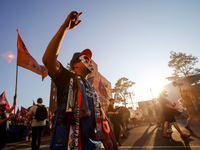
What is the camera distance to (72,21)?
127 centimetres

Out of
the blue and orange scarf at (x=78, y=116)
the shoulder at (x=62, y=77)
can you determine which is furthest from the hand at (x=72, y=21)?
the blue and orange scarf at (x=78, y=116)

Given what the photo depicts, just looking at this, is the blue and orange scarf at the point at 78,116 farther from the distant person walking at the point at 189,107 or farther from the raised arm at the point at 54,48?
the distant person walking at the point at 189,107

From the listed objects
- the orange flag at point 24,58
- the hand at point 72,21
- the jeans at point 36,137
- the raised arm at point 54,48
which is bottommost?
the jeans at point 36,137

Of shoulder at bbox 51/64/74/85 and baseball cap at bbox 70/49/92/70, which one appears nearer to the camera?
shoulder at bbox 51/64/74/85

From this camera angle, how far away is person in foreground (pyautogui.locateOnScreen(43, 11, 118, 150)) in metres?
1.15

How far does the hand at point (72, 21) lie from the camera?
1.21 meters

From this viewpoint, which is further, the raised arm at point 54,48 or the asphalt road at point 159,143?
the asphalt road at point 159,143

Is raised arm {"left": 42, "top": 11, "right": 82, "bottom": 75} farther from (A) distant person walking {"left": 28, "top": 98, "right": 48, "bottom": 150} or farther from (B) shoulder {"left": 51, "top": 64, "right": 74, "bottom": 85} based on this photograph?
(A) distant person walking {"left": 28, "top": 98, "right": 48, "bottom": 150}

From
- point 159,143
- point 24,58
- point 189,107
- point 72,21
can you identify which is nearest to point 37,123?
point 24,58

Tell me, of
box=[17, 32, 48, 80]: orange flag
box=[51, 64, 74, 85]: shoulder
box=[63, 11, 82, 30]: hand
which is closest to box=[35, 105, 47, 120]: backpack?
box=[17, 32, 48, 80]: orange flag

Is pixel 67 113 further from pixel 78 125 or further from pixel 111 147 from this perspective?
pixel 111 147

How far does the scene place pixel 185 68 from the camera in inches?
898

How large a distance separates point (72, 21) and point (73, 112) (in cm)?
102

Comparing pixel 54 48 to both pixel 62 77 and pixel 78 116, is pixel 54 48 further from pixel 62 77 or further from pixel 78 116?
pixel 78 116
